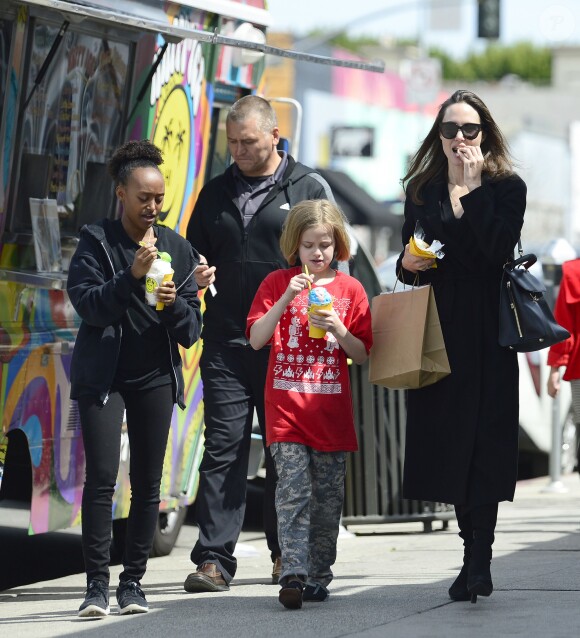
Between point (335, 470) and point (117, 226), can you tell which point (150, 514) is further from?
point (117, 226)

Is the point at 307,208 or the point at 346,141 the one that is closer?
the point at 307,208

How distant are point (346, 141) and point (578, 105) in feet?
148

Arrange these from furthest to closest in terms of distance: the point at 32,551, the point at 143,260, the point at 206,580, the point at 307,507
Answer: the point at 32,551 → the point at 206,580 → the point at 307,507 → the point at 143,260

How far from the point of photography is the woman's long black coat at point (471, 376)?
5897mm

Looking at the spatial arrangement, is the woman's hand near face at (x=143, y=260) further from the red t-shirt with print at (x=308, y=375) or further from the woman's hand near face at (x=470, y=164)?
the woman's hand near face at (x=470, y=164)

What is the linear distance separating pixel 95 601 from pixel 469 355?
1.74m

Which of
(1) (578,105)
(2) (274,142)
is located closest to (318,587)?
(2) (274,142)

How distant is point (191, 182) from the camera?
8055 mm

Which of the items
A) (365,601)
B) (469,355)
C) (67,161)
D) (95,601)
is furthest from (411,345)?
(67,161)

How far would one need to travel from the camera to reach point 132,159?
6.21 m

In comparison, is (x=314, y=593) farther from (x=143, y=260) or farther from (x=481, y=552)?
(x=143, y=260)

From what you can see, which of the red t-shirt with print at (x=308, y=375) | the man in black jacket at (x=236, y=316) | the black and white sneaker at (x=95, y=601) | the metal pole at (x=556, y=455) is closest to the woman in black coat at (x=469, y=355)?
the red t-shirt with print at (x=308, y=375)

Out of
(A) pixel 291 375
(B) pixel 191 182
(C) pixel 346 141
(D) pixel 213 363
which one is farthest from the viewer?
(C) pixel 346 141

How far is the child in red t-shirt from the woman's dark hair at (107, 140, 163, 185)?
1.98ft
